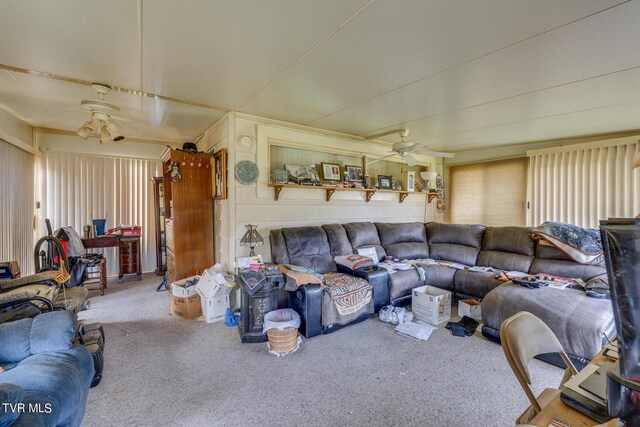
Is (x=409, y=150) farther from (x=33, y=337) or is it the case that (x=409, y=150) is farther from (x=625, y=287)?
(x=33, y=337)

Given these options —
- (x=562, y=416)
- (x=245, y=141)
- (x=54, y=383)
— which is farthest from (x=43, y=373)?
(x=245, y=141)

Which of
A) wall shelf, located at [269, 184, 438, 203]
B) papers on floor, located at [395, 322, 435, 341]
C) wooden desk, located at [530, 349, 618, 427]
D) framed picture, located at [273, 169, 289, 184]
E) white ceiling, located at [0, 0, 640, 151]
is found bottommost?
papers on floor, located at [395, 322, 435, 341]

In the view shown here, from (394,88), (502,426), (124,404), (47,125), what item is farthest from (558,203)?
(47,125)

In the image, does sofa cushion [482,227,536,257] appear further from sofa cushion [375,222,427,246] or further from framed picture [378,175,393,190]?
framed picture [378,175,393,190]

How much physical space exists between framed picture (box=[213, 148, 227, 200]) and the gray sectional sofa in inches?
33.8

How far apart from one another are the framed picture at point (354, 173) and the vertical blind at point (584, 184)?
2.84 meters

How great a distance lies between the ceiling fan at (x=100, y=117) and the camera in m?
2.72

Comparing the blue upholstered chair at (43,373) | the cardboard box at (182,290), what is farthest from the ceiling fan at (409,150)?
the blue upholstered chair at (43,373)

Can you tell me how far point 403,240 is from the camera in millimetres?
4586

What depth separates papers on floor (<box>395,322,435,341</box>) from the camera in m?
2.84

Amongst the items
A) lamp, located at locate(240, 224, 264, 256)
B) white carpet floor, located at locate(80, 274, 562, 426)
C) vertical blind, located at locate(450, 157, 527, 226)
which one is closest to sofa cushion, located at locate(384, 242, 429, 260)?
white carpet floor, located at locate(80, 274, 562, 426)

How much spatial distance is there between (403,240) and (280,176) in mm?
2244

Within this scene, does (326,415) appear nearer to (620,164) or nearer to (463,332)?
(463,332)

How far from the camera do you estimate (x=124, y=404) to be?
1899 millimetres
